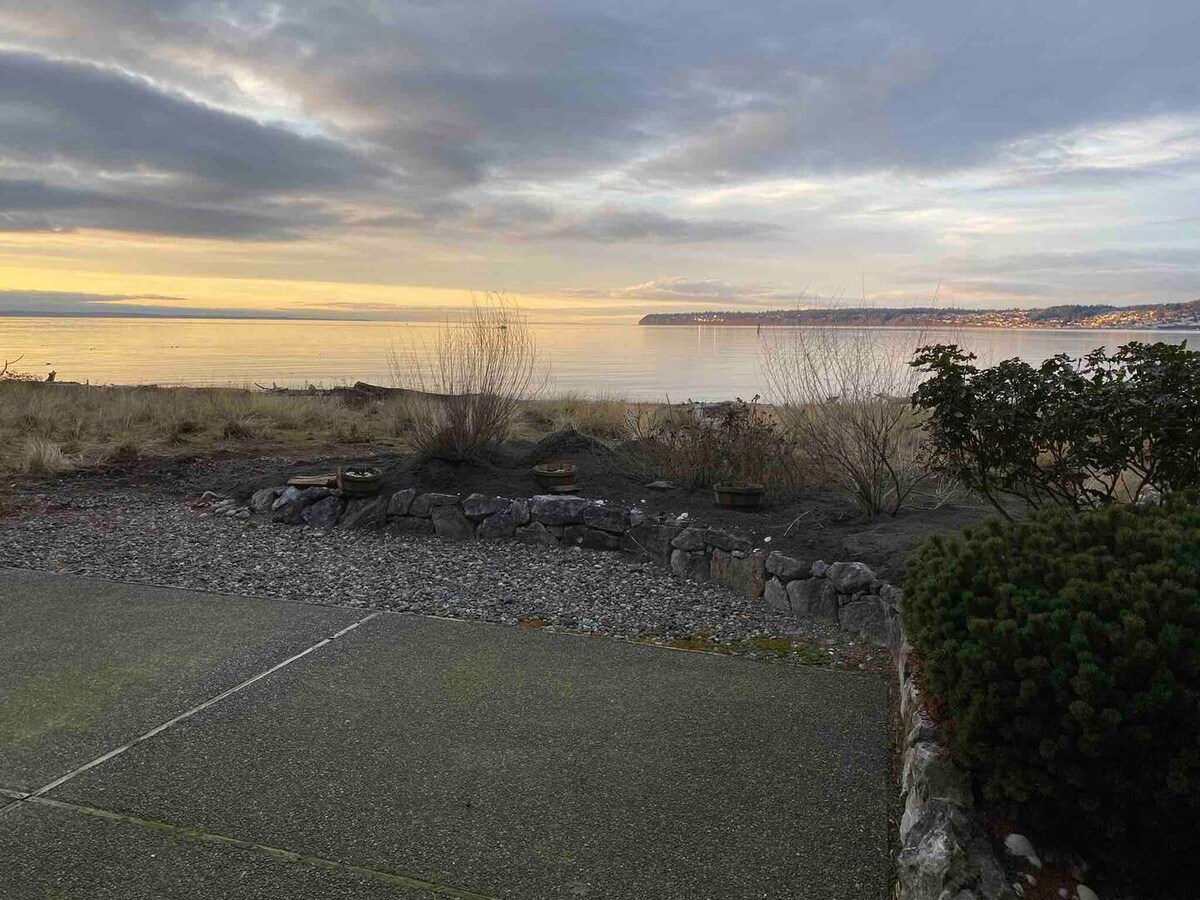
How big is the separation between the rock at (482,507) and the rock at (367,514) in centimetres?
77

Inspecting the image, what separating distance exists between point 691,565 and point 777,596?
0.76 meters

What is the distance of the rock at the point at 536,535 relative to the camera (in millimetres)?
6996

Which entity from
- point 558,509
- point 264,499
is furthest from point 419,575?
point 264,499

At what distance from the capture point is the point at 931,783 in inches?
105

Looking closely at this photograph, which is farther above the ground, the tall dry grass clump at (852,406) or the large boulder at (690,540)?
the tall dry grass clump at (852,406)

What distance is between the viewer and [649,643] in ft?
15.7

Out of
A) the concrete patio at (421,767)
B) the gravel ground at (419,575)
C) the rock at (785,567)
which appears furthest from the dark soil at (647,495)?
the concrete patio at (421,767)

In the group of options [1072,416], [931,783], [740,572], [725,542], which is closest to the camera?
[931,783]

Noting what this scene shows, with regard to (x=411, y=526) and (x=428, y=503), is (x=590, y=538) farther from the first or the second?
(x=411, y=526)

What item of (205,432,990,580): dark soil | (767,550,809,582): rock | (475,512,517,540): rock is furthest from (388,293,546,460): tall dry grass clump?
(767,550,809,582): rock

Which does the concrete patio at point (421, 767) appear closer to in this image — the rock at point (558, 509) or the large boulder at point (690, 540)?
the large boulder at point (690, 540)

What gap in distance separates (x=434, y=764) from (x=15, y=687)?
2.04 metres

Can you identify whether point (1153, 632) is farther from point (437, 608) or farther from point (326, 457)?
point (326, 457)

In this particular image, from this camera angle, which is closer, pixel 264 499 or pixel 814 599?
pixel 814 599
